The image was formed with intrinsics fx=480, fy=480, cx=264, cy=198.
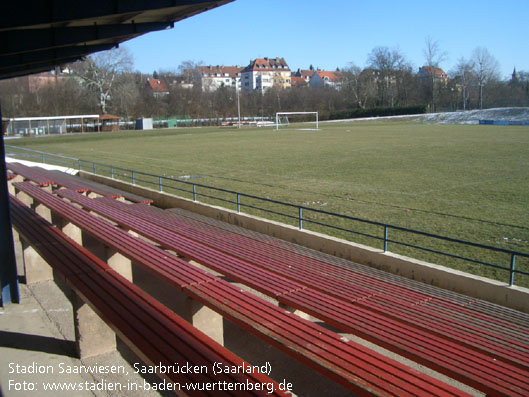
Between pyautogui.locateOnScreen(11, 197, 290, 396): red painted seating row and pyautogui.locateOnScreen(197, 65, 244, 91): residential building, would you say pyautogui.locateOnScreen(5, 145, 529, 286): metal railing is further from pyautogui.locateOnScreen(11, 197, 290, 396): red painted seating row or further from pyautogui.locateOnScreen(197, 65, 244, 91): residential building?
pyautogui.locateOnScreen(197, 65, 244, 91): residential building

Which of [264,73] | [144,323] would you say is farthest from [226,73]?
[144,323]

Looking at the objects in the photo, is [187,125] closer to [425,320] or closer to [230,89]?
[230,89]

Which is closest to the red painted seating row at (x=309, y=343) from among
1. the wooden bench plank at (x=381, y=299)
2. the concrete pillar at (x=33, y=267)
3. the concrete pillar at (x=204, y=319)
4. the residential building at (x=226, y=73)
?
the concrete pillar at (x=204, y=319)

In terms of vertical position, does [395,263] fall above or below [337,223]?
above

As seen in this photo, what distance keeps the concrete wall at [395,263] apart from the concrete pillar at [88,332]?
521 cm

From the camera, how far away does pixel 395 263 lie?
8.76m

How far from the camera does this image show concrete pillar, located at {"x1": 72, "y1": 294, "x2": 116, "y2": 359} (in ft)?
18.2

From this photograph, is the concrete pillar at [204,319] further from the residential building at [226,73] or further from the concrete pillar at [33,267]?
the residential building at [226,73]

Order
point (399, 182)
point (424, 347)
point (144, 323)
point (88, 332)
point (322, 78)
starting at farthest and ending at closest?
point (322, 78) < point (399, 182) < point (88, 332) < point (144, 323) < point (424, 347)

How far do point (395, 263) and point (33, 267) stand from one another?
20.7ft

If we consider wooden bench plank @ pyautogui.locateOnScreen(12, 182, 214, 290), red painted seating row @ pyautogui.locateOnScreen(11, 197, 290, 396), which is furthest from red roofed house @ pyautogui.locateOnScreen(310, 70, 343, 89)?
red painted seating row @ pyautogui.locateOnScreen(11, 197, 290, 396)

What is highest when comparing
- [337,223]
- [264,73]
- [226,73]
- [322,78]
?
[226,73]

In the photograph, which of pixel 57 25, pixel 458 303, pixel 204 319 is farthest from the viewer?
pixel 57 25

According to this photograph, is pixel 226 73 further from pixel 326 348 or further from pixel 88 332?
pixel 326 348
